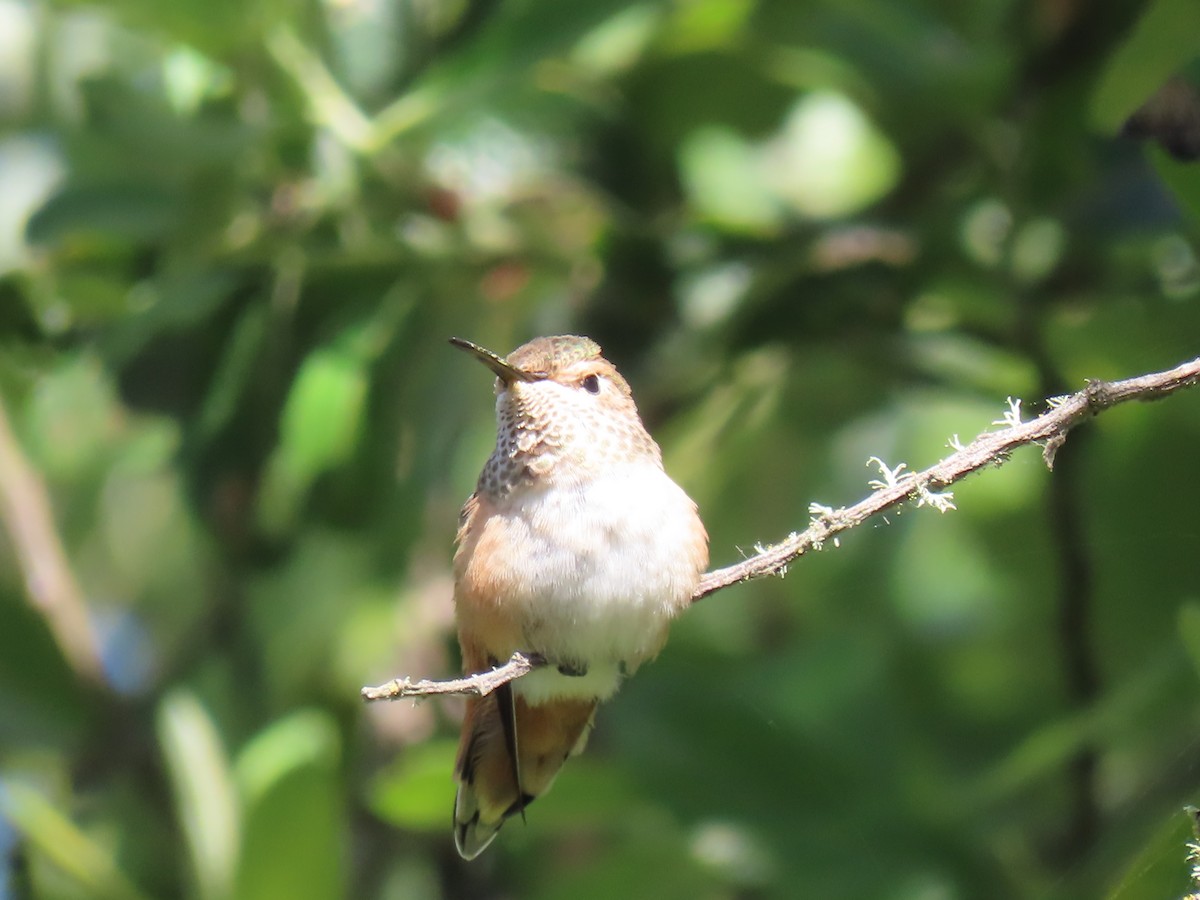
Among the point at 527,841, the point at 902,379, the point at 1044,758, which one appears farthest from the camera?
the point at 527,841

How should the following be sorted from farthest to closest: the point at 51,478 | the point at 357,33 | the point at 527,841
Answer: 1. the point at 527,841
2. the point at 51,478
3. the point at 357,33

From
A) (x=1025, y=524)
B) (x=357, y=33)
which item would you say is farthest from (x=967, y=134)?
(x=357, y=33)

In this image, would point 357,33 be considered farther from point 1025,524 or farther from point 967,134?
point 1025,524

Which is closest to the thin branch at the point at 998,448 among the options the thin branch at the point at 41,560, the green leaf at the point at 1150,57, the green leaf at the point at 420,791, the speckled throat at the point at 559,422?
the green leaf at the point at 1150,57

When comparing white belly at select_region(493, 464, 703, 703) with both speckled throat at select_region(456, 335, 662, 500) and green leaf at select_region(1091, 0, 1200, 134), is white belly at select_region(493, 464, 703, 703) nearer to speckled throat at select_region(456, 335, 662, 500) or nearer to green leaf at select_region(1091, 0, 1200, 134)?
speckled throat at select_region(456, 335, 662, 500)

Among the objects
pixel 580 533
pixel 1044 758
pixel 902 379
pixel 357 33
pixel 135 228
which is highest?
pixel 357 33

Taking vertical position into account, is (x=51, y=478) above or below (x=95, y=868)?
above

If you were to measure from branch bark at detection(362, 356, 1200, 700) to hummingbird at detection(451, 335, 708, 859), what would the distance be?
0.50 metres

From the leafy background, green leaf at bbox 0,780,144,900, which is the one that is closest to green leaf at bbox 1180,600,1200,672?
the leafy background

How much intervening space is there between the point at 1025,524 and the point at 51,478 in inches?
86.1

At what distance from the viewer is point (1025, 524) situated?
122 inches

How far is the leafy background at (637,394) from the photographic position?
8.63ft

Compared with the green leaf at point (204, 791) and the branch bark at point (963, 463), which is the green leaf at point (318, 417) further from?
the branch bark at point (963, 463)

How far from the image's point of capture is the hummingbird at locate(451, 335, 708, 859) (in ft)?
6.86
